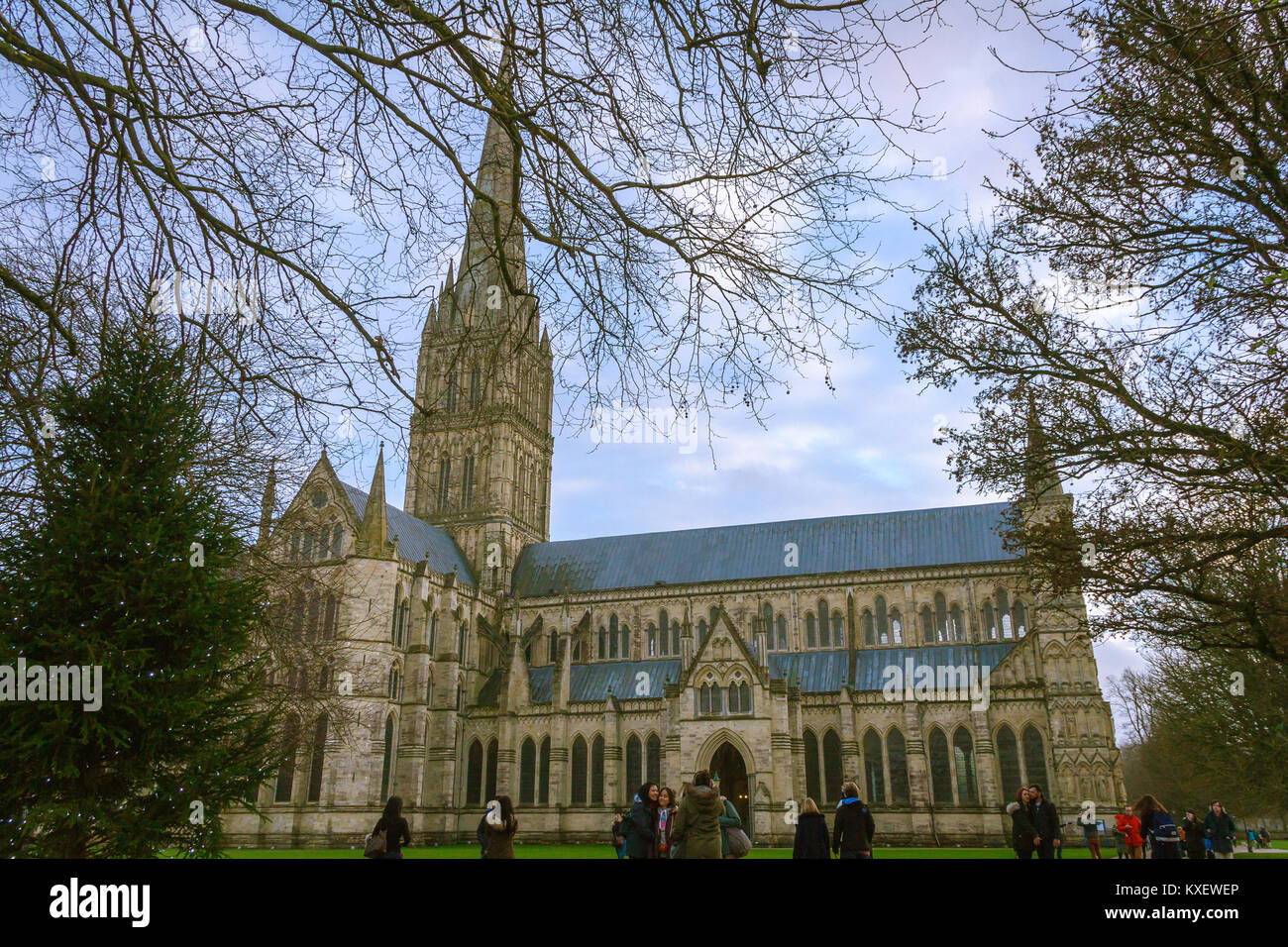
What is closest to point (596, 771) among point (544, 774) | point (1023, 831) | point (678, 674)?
point (544, 774)

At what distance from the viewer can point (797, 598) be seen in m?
42.2

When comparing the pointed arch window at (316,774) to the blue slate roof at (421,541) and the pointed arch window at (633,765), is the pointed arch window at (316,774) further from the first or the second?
the pointed arch window at (633,765)

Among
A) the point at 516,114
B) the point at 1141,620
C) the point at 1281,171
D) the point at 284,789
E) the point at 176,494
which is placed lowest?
the point at 284,789

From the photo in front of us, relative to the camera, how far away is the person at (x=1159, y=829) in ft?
44.1

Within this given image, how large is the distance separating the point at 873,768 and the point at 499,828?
28.8 m

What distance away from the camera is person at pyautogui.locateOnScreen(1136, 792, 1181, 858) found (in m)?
13.4

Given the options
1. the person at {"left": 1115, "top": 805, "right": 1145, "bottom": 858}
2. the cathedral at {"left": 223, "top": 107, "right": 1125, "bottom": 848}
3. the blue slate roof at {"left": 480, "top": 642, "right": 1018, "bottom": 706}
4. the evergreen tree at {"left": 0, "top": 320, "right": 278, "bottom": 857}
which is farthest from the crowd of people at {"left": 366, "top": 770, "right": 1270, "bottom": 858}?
the blue slate roof at {"left": 480, "top": 642, "right": 1018, "bottom": 706}

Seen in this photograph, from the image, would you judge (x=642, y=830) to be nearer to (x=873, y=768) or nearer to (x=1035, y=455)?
(x=1035, y=455)

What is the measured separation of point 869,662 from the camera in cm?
3869

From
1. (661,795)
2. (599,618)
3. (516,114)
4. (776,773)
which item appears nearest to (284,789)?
(599,618)

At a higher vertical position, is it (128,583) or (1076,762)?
(128,583)

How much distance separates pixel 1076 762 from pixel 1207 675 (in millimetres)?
5773

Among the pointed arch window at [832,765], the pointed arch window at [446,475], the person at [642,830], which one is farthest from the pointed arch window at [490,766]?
the person at [642,830]
